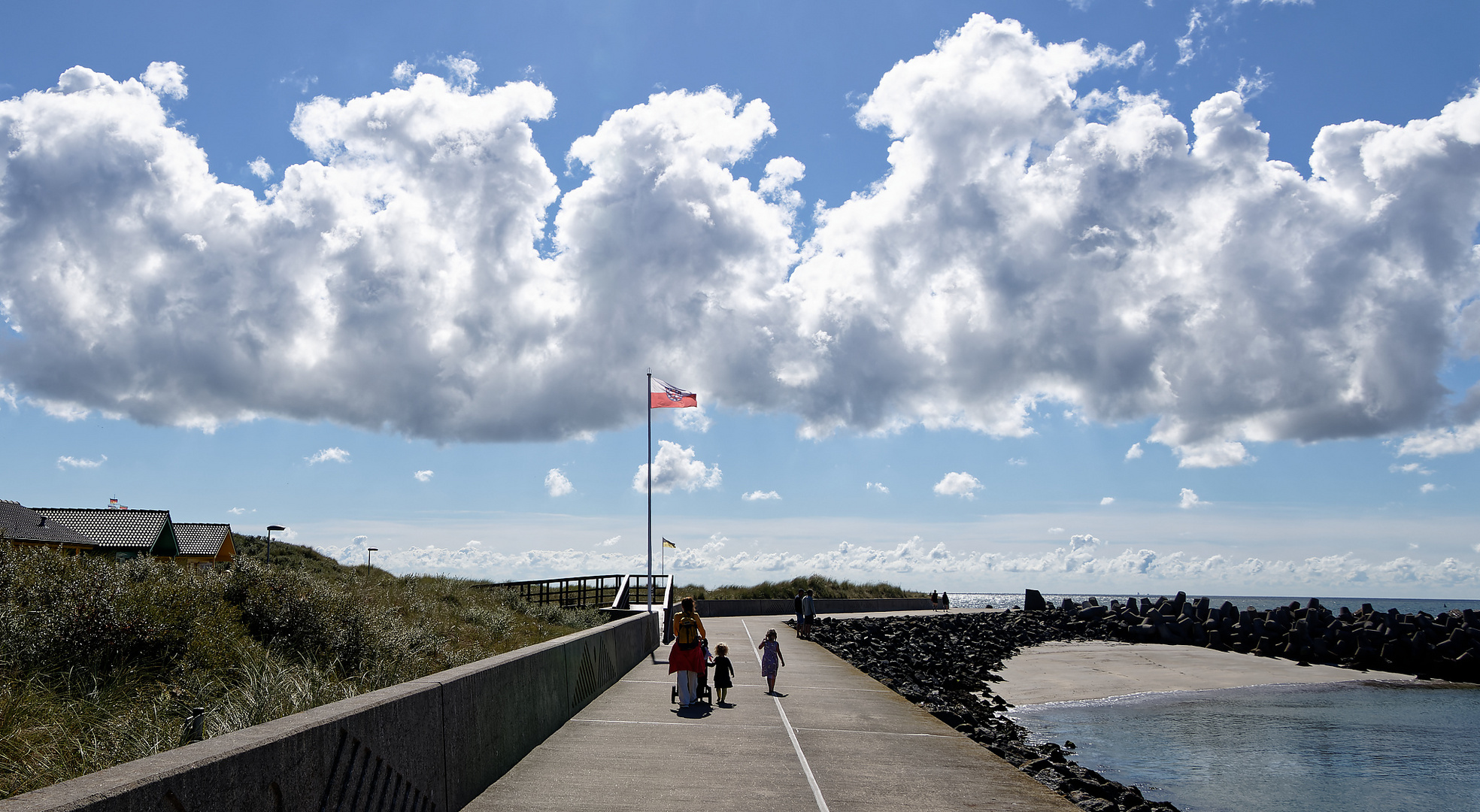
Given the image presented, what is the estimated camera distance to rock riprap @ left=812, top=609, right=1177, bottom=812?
11.7 meters

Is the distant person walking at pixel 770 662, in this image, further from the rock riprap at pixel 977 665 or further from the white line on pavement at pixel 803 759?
the rock riprap at pixel 977 665

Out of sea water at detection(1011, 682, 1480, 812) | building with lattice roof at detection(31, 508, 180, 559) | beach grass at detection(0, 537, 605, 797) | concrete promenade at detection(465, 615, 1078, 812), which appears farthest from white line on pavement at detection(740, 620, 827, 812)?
building with lattice roof at detection(31, 508, 180, 559)

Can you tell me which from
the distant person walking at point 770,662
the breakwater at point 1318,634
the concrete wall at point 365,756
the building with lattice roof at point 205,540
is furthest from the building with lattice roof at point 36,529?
the breakwater at point 1318,634

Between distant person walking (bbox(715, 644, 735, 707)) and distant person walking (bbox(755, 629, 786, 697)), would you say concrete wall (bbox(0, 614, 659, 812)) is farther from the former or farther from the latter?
distant person walking (bbox(755, 629, 786, 697))

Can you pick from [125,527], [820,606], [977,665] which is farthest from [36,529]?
[820,606]

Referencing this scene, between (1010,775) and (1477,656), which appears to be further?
(1477,656)

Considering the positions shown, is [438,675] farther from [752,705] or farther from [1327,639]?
[1327,639]

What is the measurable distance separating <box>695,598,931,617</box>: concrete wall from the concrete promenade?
31.8 meters

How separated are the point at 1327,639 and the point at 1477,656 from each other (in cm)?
505

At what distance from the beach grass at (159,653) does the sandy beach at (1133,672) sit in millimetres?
16724

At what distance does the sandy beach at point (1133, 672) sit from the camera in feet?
86.6

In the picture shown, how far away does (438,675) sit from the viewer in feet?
24.0

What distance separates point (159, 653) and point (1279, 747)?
1970 centimetres

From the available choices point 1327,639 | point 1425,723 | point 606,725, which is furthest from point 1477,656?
point 606,725
